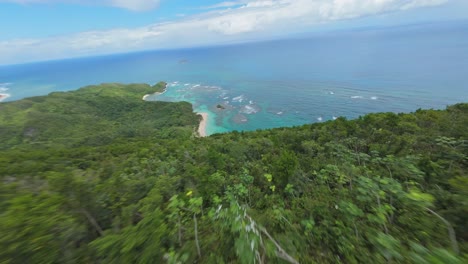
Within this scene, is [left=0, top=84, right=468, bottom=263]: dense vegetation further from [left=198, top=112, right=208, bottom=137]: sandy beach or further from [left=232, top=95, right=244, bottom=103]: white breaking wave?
[left=232, top=95, right=244, bottom=103]: white breaking wave

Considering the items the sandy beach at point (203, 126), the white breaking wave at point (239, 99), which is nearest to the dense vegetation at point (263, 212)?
the sandy beach at point (203, 126)

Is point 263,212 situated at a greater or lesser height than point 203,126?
greater

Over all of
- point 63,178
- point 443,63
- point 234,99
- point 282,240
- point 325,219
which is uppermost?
point 63,178

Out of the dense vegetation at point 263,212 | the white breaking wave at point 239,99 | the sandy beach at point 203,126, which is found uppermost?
the dense vegetation at point 263,212

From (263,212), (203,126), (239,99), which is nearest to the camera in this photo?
(263,212)

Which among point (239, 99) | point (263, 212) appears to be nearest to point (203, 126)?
point (239, 99)

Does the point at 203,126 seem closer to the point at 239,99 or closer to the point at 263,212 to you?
the point at 239,99

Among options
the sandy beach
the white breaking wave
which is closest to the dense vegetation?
the sandy beach

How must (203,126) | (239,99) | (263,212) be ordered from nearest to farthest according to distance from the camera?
(263,212) < (203,126) < (239,99)

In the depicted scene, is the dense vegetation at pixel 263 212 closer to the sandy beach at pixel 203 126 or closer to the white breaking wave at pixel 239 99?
the sandy beach at pixel 203 126

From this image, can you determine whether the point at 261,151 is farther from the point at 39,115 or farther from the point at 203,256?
the point at 39,115

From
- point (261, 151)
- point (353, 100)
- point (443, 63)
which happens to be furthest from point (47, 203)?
point (443, 63)
